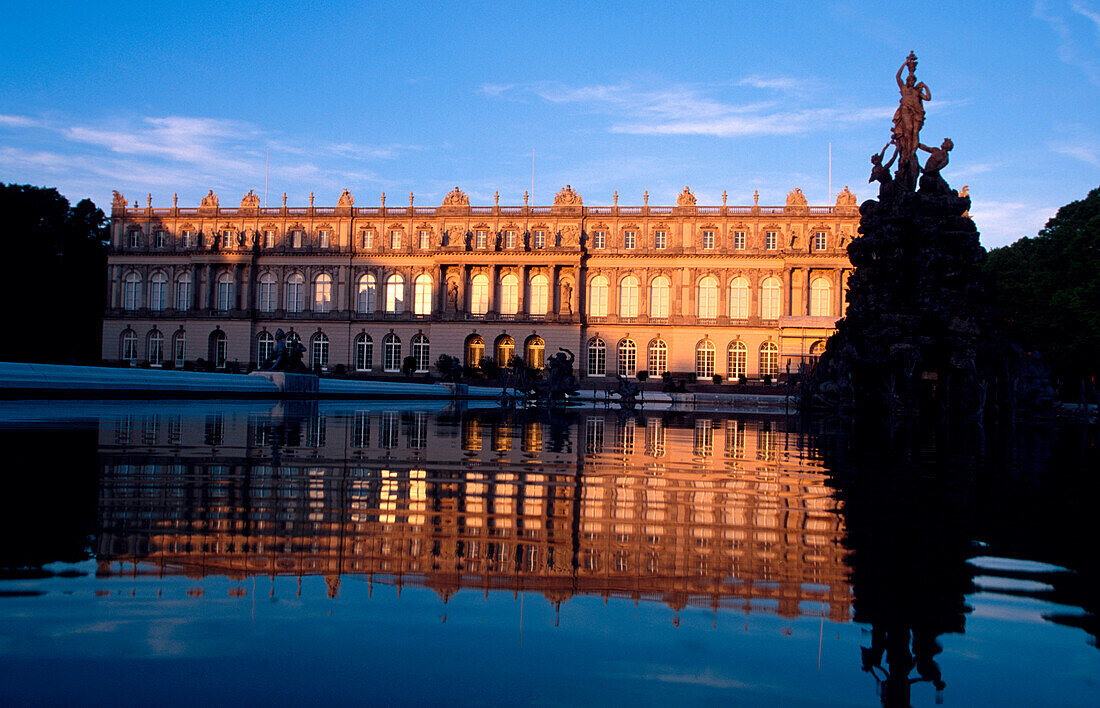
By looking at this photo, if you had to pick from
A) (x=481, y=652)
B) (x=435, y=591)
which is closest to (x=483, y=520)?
(x=435, y=591)

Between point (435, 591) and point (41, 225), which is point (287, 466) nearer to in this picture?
point (435, 591)

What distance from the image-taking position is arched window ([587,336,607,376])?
70938mm

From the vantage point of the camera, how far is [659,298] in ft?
231

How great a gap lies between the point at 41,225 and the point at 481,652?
70547mm

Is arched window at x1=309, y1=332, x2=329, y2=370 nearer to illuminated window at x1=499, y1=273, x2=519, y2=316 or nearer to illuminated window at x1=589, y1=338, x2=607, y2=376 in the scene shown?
illuminated window at x1=499, y1=273, x2=519, y2=316

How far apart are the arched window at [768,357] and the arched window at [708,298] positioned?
4702 mm

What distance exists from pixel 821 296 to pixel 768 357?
6305mm

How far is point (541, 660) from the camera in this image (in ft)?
9.43

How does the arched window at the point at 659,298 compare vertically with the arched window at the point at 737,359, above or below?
above

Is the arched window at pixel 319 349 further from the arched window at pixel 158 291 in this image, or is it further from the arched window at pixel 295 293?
the arched window at pixel 158 291

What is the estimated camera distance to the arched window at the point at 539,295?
233 feet

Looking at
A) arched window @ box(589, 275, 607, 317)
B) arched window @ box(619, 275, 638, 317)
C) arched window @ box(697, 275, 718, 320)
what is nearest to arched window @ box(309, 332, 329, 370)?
arched window @ box(589, 275, 607, 317)

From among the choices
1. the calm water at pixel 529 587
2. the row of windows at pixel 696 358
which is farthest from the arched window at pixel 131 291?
the calm water at pixel 529 587

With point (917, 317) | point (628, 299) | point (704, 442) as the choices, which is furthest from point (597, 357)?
point (704, 442)
